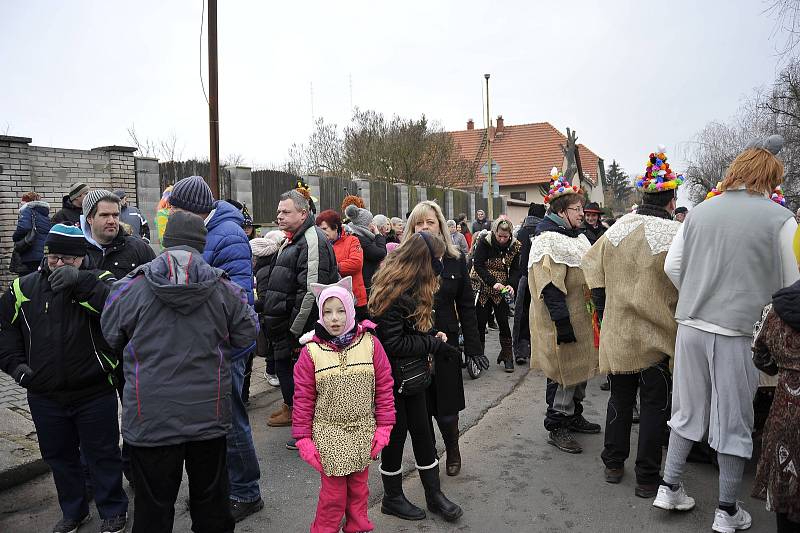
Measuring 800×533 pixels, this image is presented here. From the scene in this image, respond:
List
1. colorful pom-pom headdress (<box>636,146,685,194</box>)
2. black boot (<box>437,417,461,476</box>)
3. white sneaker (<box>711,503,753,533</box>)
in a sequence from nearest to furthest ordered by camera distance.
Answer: white sneaker (<box>711,503,753,533</box>) → colorful pom-pom headdress (<box>636,146,685,194</box>) → black boot (<box>437,417,461,476</box>)

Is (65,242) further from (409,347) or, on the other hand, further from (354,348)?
(409,347)

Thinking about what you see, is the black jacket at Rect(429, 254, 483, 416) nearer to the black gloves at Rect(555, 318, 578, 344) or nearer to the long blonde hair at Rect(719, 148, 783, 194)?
the black gloves at Rect(555, 318, 578, 344)

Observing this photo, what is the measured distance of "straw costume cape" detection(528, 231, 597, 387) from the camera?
473cm

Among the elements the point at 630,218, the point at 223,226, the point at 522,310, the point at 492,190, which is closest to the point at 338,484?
the point at 223,226

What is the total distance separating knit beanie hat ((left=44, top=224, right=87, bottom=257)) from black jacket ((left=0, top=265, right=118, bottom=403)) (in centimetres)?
14

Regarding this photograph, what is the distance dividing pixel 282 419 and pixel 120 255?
234 centimetres

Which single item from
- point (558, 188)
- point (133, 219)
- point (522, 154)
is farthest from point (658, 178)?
point (522, 154)

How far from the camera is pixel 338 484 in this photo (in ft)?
10.4

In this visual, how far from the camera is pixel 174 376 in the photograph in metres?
2.77

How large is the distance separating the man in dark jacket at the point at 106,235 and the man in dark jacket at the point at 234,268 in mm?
560

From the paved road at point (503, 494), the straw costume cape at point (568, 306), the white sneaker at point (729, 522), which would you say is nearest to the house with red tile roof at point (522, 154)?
the straw costume cape at point (568, 306)

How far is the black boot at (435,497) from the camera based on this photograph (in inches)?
147

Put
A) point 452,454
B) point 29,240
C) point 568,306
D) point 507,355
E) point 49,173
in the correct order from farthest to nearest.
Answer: point 49,173 → point 507,355 → point 29,240 → point 568,306 → point 452,454

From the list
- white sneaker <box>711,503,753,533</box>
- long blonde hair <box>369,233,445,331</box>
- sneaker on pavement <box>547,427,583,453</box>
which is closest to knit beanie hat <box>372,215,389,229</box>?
sneaker on pavement <box>547,427,583,453</box>
